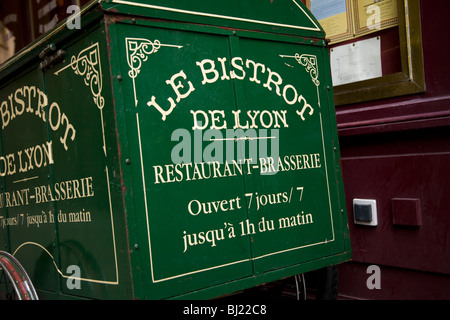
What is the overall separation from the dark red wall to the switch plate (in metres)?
0.04

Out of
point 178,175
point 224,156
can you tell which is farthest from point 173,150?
point 224,156

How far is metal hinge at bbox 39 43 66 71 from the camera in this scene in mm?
2173

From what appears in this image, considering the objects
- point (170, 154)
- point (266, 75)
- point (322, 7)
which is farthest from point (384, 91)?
point (170, 154)

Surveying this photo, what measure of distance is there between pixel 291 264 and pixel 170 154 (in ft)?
2.98

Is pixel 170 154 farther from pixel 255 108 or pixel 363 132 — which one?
pixel 363 132

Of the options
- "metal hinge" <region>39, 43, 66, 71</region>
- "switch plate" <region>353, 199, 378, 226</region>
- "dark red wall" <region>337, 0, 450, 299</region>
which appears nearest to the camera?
"metal hinge" <region>39, 43, 66, 71</region>

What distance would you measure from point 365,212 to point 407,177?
1.28 feet

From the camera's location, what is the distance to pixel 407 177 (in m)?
2.89

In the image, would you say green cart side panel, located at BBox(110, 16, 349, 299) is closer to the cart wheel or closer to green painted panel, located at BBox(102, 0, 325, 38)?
green painted panel, located at BBox(102, 0, 325, 38)

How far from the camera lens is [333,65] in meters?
3.36

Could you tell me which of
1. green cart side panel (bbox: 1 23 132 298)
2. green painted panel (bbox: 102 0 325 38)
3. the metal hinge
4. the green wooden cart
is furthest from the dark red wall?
the metal hinge

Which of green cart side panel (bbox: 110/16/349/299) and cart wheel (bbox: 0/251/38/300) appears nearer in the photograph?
green cart side panel (bbox: 110/16/349/299)

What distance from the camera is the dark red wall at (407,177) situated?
2717mm

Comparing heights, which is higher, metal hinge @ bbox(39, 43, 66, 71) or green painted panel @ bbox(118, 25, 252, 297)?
metal hinge @ bbox(39, 43, 66, 71)
